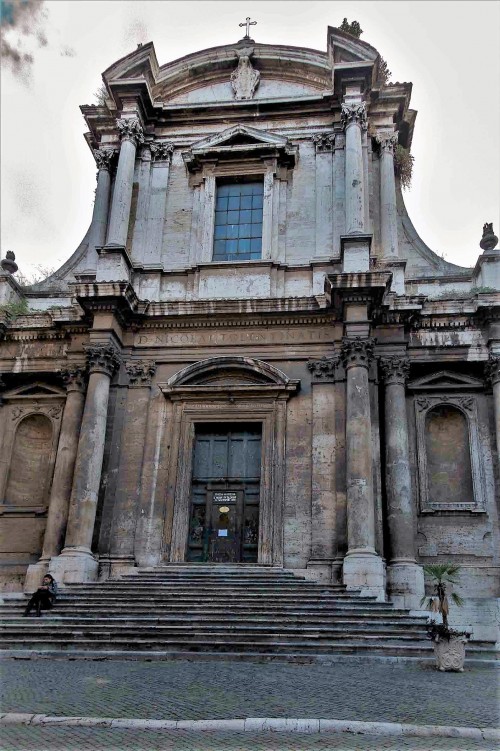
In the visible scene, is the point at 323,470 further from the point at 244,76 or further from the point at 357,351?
the point at 244,76

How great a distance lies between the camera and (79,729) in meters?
5.95

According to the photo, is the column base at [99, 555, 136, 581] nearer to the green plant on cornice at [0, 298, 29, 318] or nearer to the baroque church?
the baroque church

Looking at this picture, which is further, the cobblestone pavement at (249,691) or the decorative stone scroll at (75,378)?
the decorative stone scroll at (75,378)

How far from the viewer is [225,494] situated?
16219mm

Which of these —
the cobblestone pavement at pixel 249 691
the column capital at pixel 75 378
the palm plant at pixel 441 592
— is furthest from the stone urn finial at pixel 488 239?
the cobblestone pavement at pixel 249 691

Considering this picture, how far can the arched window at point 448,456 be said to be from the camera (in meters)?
16.1

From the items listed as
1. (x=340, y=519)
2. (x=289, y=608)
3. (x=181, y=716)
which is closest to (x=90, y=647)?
(x=289, y=608)

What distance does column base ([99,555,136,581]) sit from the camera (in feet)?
50.2

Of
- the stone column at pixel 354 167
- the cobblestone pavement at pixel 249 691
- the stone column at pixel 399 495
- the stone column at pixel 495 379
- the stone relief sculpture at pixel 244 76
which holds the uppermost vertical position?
the stone relief sculpture at pixel 244 76

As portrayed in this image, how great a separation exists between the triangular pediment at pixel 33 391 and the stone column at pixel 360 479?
7.71m

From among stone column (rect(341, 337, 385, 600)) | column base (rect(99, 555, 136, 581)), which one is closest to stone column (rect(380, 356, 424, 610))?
stone column (rect(341, 337, 385, 600))

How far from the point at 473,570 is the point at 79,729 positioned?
11115 mm

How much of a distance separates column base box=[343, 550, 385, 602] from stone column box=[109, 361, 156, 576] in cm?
481

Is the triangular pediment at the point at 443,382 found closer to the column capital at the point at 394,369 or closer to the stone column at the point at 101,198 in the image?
the column capital at the point at 394,369
